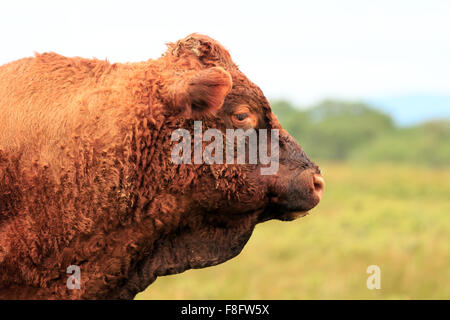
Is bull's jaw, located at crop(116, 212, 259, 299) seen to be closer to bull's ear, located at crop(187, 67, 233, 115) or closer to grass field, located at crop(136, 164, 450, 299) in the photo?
bull's ear, located at crop(187, 67, 233, 115)

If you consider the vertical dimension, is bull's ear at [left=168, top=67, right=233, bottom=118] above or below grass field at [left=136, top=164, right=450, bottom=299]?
above

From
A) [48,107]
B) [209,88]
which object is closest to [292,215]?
[209,88]

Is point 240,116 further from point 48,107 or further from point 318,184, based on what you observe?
point 48,107

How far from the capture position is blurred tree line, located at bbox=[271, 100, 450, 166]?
54188 millimetres

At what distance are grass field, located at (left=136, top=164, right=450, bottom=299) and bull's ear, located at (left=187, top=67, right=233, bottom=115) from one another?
6979 mm

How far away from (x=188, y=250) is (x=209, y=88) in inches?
43.1

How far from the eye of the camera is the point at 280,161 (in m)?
4.18

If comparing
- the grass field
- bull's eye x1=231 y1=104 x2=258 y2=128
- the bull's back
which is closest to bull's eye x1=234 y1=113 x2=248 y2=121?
bull's eye x1=231 y1=104 x2=258 y2=128

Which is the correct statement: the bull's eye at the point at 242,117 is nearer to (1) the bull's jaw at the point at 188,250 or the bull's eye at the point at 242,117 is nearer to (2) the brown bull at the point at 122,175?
(2) the brown bull at the point at 122,175

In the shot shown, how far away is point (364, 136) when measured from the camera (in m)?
61.0

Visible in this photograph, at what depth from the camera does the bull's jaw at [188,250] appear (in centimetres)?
411

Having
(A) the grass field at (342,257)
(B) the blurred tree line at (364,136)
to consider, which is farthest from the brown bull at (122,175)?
(B) the blurred tree line at (364,136)

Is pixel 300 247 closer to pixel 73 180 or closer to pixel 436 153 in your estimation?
pixel 73 180
